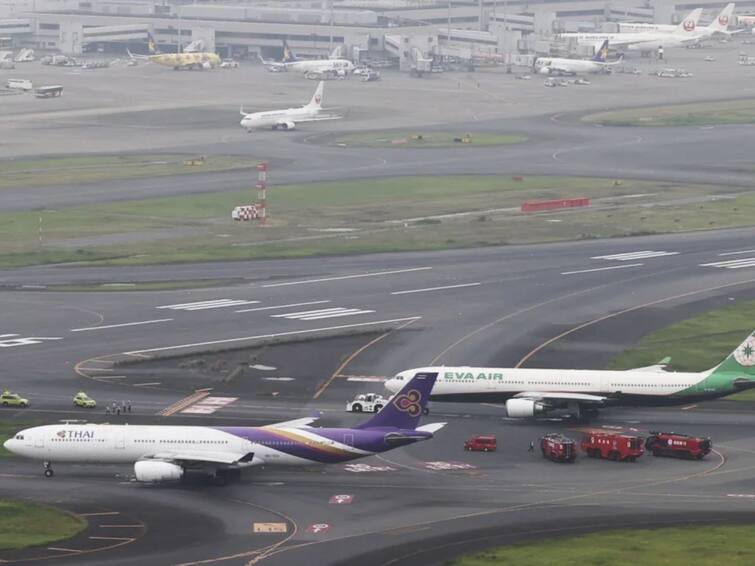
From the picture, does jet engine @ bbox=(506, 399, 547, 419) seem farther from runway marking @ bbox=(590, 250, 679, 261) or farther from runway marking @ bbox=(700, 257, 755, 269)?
runway marking @ bbox=(590, 250, 679, 261)

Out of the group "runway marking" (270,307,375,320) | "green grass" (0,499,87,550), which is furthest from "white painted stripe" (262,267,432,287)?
"green grass" (0,499,87,550)

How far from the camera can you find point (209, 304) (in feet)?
467

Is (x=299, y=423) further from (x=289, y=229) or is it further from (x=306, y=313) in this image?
(x=289, y=229)

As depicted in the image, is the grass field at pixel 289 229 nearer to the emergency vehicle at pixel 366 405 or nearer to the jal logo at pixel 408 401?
the emergency vehicle at pixel 366 405

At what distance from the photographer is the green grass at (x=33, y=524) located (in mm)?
79312

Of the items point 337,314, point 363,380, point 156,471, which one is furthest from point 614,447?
point 337,314

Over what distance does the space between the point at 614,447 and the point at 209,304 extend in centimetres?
5518

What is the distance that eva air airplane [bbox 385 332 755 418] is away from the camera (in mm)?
106375

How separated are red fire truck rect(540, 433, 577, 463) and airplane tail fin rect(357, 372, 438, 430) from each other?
9.37 m

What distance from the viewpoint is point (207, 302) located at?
470 feet

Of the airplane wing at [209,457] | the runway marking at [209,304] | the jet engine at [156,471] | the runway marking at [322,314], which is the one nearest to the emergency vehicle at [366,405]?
the airplane wing at [209,457]

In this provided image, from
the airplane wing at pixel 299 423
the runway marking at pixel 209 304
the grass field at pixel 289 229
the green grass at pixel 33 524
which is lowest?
the green grass at pixel 33 524

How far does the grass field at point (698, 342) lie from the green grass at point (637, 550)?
34.1 m

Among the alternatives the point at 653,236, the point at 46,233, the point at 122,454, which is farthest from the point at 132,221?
the point at 122,454
